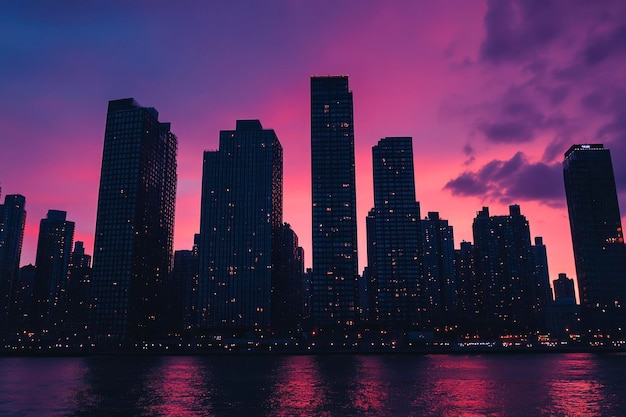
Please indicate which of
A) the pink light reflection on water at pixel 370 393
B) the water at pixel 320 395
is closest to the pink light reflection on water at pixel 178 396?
the water at pixel 320 395

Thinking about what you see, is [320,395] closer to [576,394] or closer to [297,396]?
[297,396]

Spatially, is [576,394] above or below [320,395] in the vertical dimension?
below

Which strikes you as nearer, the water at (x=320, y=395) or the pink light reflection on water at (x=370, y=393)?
the water at (x=320, y=395)

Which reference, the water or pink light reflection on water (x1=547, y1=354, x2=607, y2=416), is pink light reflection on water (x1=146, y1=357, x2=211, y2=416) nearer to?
the water

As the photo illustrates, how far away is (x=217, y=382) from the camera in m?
119

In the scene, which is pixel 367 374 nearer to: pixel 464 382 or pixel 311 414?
pixel 464 382

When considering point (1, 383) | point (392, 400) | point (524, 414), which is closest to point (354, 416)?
point (392, 400)

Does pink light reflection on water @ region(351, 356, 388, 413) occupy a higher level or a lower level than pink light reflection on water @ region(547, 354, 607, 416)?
higher

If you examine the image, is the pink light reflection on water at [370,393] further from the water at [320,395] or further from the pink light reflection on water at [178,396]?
the pink light reflection on water at [178,396]

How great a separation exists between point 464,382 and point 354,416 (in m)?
57.1

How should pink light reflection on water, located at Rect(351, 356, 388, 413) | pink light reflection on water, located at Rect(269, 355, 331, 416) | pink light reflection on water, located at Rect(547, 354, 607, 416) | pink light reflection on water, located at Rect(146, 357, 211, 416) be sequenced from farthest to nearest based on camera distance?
pink light reflection on water, located at Rect(351, 356, 388, 413) → pink light reflection on water, located at Rect(547, 354, 607, 416) → pink light reflection on water, located at Rect(269, 355, 331, 416) → pink light reflection on water, located at Rect(146, 357, 211, 416)

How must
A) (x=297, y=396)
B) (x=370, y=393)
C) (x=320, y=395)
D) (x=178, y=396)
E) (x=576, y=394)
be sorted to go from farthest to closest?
1. (x=370, y=393)
2. (x=576, y=394)
3. (x=178, y=396)
4. (x=320, y=395)
5. (x=297, y=396)

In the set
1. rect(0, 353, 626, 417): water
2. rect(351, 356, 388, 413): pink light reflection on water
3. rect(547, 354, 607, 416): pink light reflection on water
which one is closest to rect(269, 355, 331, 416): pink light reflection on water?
rect(0, 353, 626, 417): water

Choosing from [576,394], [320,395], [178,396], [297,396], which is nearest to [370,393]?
[320,395]
